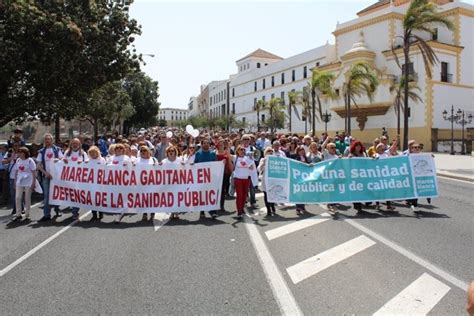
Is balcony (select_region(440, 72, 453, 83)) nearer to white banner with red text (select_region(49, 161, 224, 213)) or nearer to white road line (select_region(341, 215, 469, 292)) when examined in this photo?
white road line (select_region(341, 215, 469, 292))

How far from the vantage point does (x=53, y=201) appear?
1061 centimetres

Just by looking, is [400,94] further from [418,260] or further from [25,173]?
[418,260]

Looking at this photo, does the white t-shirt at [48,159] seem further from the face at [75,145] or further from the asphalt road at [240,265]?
the asphalt road at [240,265]

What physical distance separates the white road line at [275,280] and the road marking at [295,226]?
0.32 metres

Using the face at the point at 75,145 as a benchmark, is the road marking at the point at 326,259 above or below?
below

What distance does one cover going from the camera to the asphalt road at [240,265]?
5.16 meters

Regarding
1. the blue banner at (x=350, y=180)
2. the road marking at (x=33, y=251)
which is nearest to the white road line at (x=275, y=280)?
the blue banner at (x=350, y=180)

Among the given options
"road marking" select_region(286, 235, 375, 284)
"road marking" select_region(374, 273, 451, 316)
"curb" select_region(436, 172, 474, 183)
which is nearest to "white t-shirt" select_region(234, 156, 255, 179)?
"road marking" select_region(286, 235, 375, 284)

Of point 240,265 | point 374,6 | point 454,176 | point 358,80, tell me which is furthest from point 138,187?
point 374,6

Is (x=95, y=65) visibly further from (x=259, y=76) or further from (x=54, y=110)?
(x=259, y=76)

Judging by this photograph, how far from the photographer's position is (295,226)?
950 centimetres

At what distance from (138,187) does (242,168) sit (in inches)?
96.4

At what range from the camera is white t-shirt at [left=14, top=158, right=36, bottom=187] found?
34.1 ft

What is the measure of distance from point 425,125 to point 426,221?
122 ft
